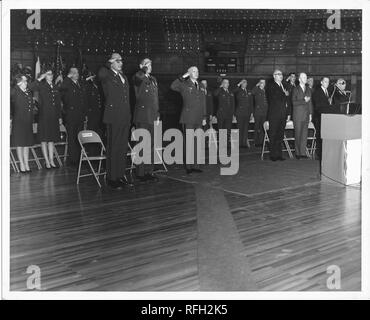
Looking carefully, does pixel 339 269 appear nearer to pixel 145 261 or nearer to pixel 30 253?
pixel 145 261

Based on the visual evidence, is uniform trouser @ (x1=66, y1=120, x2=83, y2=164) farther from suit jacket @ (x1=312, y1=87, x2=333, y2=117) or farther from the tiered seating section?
the tiered seating section

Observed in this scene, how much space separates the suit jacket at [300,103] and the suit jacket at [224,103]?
1829 mm

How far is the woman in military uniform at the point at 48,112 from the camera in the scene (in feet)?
24.0

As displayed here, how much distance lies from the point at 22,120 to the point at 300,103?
169 inches

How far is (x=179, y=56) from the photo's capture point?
14.7 metres

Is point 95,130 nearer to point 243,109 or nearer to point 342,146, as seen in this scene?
point 243,109

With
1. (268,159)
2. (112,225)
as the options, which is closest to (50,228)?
(112,225)

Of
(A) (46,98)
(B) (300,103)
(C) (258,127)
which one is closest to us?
(A) (46,98)

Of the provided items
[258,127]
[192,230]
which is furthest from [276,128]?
[192,230]

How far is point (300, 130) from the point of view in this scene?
8.20m

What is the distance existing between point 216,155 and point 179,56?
664 centimetres

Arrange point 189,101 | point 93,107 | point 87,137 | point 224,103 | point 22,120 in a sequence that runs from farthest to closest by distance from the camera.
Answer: point 224,103, point 93,107, point 22,120, point 189,101, point 87,137

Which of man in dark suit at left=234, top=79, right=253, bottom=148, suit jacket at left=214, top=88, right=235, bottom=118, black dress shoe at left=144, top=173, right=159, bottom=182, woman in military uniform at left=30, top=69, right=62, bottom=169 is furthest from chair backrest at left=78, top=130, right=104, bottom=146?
man in dark suit at left=234, top=79, right=253, bottom=148

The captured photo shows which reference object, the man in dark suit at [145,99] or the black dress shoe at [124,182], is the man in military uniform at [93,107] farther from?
Result: the black dress shoe at [124,182]
